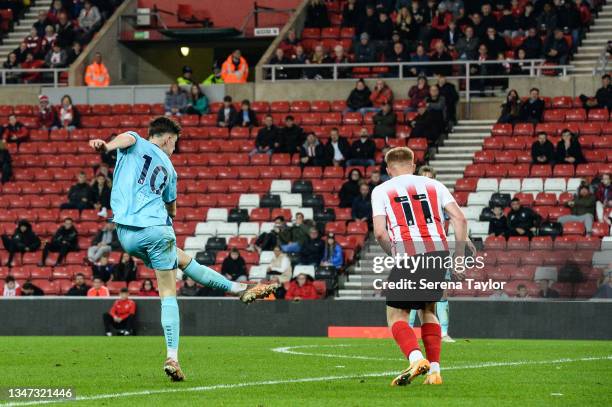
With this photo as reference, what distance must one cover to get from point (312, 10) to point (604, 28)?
7.11m

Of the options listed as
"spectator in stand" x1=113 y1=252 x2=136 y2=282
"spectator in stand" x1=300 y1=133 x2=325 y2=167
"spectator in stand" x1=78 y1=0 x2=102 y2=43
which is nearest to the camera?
"spectator in stand" x1=113 y1=252 x2=136 y2=282

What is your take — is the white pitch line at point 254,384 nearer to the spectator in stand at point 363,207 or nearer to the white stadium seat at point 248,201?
the spectator in stand at point 363,207

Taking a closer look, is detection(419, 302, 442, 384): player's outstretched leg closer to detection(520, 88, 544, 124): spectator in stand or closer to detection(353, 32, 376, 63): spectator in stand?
detection(520, 88, 544, 124): spectator in stand

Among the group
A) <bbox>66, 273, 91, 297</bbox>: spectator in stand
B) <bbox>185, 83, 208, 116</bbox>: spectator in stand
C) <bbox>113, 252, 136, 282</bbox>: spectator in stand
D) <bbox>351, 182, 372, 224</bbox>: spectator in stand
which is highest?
<bbox>185, 83, 208, 116</bbox>: spectator in stand

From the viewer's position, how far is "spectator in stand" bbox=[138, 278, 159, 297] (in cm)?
2191

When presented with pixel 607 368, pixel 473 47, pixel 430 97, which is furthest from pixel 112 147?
pixel 473 47

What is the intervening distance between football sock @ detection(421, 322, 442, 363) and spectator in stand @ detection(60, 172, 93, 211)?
1731 centimetres

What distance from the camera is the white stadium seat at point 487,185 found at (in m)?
24.0

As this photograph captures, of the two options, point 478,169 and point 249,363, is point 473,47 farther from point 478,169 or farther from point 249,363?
point 249,363

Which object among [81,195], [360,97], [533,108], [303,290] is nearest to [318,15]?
[360,97]

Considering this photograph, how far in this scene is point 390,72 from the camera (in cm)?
2898

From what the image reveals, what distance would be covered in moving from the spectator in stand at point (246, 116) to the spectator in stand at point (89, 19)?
23.0ft

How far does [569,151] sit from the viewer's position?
24.0 m

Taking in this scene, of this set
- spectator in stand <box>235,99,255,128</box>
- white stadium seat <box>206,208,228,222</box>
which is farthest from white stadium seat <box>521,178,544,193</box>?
spectator in stand <box>235,99,255,128</box>
